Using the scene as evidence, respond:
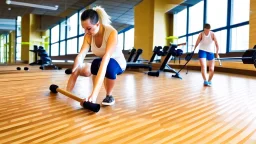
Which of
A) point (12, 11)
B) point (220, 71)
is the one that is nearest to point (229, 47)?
point (220, 71)

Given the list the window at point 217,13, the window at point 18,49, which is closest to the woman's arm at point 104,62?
the window at point 217,13

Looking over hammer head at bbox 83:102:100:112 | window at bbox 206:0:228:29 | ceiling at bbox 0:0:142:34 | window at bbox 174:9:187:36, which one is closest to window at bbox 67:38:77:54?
ceiling at bbox 0:0:142:34

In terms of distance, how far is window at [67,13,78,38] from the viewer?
1360 cm

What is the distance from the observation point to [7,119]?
183 cm

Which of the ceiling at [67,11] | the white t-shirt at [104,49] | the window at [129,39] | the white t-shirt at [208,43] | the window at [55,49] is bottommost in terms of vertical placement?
the white t-shirt at [104,49]

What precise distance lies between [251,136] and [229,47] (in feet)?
24.5

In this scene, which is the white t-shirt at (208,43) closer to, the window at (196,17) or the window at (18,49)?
the window at (196,17)

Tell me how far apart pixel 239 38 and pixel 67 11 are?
923 centimetres

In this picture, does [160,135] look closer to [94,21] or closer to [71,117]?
[71,117]

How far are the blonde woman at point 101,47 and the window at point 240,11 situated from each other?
21.6 ft

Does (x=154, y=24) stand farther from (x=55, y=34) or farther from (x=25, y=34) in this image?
(x=25, y=34)

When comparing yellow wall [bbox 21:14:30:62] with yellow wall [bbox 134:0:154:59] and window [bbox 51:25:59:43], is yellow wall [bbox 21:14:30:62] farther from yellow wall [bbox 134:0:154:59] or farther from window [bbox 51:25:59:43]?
yellow wall [bbox 134:0:154:59]

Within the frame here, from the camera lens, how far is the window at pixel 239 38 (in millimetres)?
7547

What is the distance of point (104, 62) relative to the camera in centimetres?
208
